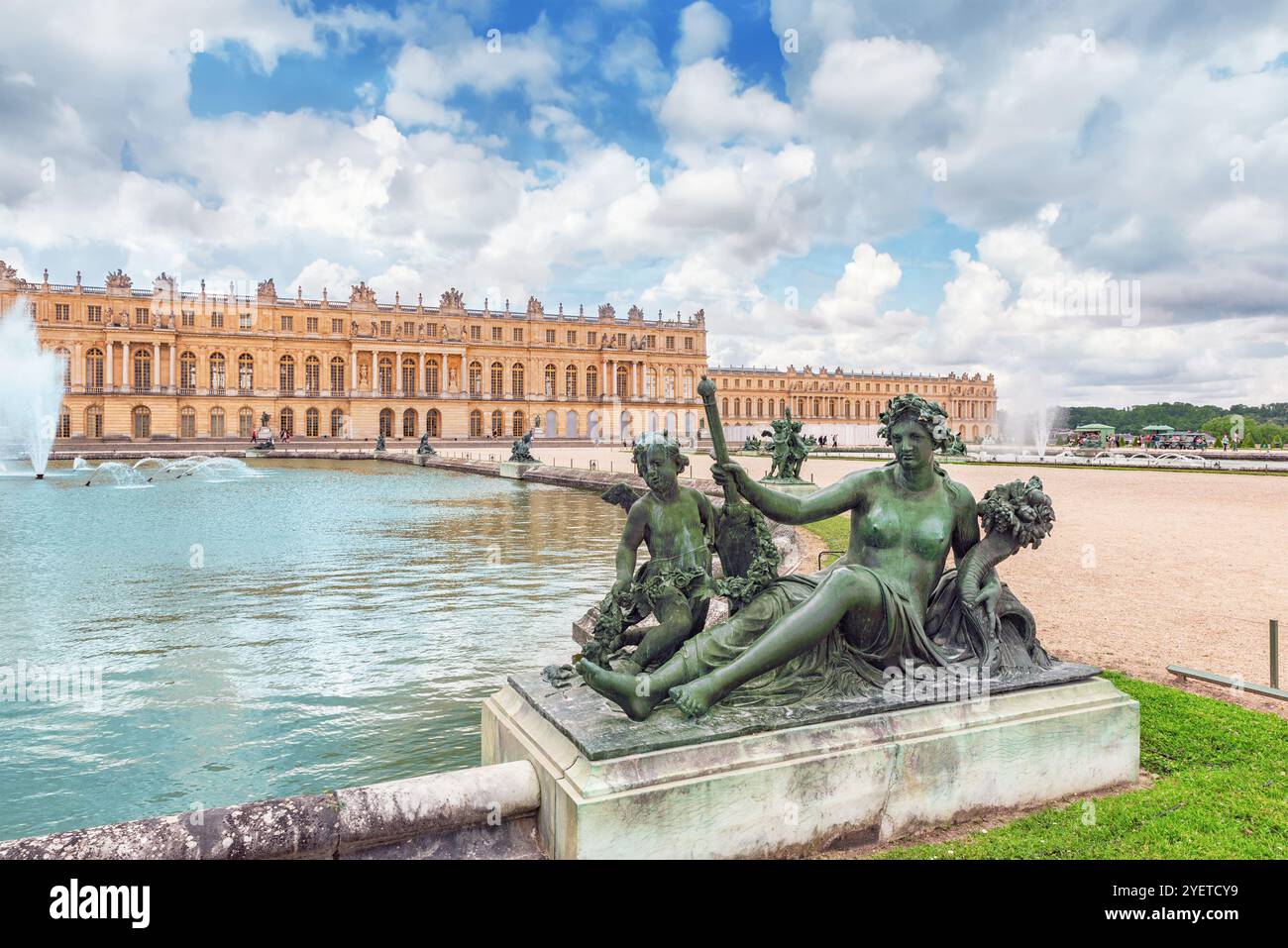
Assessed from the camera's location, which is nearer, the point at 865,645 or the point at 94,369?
the point at 865,645

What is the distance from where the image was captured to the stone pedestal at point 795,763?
2752 mm

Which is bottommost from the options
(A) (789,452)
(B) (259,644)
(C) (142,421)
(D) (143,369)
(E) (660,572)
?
(B) (259,644)

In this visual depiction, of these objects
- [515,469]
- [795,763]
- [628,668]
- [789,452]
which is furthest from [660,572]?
[515,469]

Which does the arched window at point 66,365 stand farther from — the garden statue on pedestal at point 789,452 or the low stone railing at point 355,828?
the low stone railing at point 355,828

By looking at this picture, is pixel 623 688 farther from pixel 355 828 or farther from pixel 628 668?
pixel 355 828

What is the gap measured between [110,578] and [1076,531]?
1463 cm

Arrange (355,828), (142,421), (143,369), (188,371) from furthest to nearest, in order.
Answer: (188,371)
(143,369)
(142,421)
(355,828)

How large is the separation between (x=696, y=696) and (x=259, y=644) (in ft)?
18.1

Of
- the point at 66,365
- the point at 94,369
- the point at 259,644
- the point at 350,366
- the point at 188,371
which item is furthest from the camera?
the point at 350,366

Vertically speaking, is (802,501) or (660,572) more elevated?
(802,501)

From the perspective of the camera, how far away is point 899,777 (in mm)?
3211

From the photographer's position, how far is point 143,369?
6600cm

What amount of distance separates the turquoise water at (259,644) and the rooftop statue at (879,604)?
2223mm
